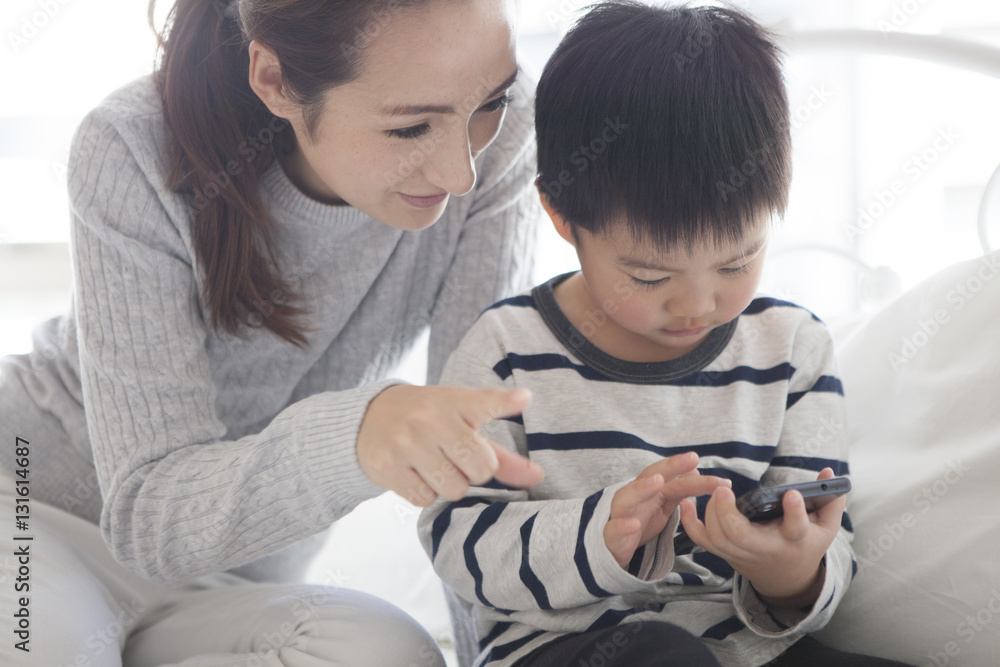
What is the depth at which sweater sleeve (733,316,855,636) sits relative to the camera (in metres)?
0.74

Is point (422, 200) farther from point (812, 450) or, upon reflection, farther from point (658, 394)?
point (812, 450)

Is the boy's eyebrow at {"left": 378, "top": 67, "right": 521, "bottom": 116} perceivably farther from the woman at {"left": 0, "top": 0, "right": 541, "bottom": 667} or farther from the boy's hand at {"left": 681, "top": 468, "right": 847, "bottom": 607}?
the boy's hand at {"left": 681, "top": 468, "right": 847, "bottom": 607}

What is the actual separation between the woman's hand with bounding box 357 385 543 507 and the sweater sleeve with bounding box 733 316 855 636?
289 millimetres

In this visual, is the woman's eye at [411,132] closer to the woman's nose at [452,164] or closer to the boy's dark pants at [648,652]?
the woman's nose at [452,164]

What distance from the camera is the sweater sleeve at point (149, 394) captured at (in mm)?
803

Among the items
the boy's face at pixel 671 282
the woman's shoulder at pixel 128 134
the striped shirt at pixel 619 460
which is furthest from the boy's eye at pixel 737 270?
the woman's shoulder at pixel 128 134

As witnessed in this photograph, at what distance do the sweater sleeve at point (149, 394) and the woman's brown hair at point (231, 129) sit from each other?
0.04 meters

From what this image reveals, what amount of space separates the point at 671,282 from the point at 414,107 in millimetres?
291

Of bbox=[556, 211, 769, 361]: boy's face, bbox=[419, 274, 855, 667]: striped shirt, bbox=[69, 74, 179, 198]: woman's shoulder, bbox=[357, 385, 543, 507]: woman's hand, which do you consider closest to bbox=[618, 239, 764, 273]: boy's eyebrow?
bbox=[556, 211, 769, 361]: boy's face

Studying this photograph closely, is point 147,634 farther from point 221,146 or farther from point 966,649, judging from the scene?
point 966,649

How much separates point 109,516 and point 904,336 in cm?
86

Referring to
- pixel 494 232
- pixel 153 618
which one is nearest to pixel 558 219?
pixel 494 232

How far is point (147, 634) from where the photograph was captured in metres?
0.98

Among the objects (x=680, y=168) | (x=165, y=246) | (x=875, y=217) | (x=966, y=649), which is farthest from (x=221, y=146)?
(x=875, y=217)
